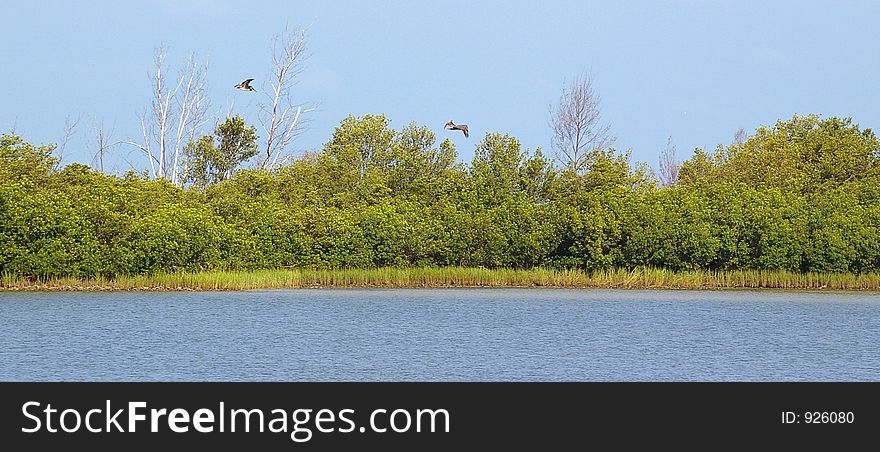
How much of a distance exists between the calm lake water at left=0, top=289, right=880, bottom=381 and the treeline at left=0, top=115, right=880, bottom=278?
2979 millimetres

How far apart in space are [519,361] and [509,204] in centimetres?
1819

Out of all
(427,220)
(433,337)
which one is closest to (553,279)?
(427,220)

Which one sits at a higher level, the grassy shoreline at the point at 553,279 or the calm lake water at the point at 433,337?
the grassy shoreline at the point at 553,279

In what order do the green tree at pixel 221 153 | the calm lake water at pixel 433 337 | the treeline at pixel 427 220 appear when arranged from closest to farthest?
the calm lake water at pixel 433 337
the treeline at pixel 427 220
the green tree at pixel 221 153

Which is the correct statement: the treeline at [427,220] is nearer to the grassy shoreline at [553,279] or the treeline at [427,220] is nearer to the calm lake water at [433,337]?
the grassy shoreline at [553,279]

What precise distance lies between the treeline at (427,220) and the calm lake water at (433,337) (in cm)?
298

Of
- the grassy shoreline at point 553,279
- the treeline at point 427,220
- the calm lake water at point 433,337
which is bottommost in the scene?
the calm lake water at point 433,337

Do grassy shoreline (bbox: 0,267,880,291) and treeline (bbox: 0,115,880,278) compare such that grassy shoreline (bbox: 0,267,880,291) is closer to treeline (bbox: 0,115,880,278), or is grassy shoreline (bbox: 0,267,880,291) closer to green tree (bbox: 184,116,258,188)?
treeline (bbox: 0,115,880,278)

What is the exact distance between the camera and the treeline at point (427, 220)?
30141 mm

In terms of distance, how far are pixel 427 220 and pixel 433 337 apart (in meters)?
15.2

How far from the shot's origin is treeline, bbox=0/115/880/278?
30141mm

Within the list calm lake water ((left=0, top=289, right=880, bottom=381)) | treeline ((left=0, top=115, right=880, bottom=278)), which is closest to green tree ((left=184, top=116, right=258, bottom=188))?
treeline ((left=0, top=115, right=880, bottom=278))

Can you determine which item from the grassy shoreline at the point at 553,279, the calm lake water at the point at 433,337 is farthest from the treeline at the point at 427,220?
the calm lake water at the point at 433,337
